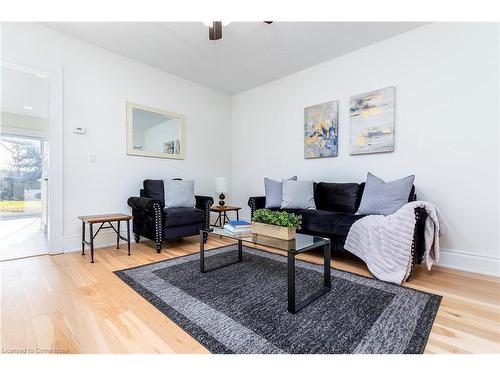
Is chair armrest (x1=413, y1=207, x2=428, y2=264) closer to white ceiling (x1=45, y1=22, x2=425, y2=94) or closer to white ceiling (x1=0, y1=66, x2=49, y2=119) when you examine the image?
white ceiling (x1=45, y1=22, x2=425, y2=94)

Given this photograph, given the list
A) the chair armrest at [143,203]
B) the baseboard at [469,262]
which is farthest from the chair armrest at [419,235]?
the chair armrest at [143,203]

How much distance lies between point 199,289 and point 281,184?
1920mm

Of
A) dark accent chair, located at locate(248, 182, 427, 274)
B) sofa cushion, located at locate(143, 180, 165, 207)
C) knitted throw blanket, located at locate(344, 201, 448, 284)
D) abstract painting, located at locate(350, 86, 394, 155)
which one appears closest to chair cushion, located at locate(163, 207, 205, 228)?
sofa cushion, located at locate(143, 180, 165, 207)

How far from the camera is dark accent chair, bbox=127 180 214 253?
280 cm

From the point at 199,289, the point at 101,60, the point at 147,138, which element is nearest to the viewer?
the point at 199,289

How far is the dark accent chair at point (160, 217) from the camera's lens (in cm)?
280

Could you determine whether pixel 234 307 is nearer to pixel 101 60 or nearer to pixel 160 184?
pixel 160 184

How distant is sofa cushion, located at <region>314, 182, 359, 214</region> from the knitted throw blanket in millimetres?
621

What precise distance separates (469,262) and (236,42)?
340 centimetres

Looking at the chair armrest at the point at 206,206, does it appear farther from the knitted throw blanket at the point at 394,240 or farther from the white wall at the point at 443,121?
the knitted throw blanket at the point at 394,240

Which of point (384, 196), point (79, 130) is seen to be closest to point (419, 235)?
point (384, 196)

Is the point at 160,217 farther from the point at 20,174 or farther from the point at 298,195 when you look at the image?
the point at 20,174

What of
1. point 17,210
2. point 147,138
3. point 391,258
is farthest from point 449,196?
point 17,210

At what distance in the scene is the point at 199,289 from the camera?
6.11ft
